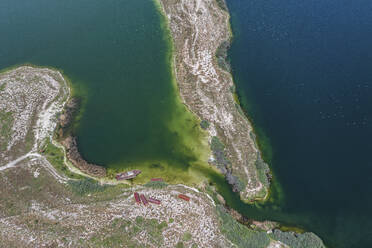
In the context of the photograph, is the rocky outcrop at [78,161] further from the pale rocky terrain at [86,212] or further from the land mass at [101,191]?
the pale rocky terrain at [86,212]

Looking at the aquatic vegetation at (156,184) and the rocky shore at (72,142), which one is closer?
the aquatic vegetation at (156,184)

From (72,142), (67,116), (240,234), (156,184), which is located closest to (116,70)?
(67,116)

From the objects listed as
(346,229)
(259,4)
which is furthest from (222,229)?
(259,4)

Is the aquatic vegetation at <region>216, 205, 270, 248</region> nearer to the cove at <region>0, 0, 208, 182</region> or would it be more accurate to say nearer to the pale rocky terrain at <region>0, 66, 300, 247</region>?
the pale rocky terrain at <region>0, 66, 300, 247</region>

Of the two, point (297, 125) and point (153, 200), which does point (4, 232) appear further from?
point (297, 125)

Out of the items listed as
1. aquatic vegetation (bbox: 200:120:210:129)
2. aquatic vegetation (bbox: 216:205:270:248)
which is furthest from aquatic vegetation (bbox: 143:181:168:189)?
aquatic vegetation (bbox: 200:120:210:129)

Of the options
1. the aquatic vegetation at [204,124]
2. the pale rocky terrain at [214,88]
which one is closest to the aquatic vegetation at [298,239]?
the pale rocky terrain at [214,88]
